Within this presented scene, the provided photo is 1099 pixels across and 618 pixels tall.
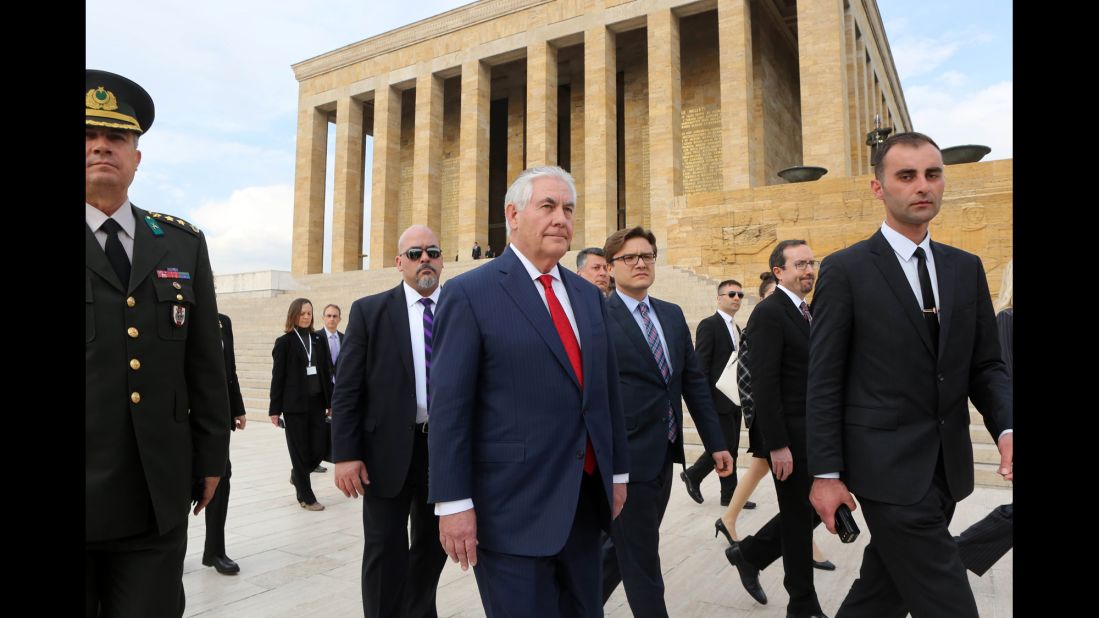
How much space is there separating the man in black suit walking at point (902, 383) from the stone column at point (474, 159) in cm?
2333

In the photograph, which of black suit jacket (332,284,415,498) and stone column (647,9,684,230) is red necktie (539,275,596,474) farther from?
stone column (647,9,684,230)

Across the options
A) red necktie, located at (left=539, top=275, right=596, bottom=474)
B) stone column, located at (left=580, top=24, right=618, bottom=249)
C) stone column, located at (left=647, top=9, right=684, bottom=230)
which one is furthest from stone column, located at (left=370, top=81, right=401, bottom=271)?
red necktie, located at (left=539, top=275, right=596, bottom=474)

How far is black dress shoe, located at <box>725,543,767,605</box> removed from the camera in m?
3.56

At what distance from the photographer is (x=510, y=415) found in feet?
6.72

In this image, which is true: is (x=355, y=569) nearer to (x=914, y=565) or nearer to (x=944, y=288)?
(x=914, y=565)

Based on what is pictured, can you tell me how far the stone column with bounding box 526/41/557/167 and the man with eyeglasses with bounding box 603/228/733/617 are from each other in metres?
21.0

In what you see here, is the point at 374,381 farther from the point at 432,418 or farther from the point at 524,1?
the point at 524,1

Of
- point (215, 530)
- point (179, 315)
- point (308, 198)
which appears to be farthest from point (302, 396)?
point (308, 198)

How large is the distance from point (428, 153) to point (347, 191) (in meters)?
4.79

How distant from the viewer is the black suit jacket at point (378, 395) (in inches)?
124

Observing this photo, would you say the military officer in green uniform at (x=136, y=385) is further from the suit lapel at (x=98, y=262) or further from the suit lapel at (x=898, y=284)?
the suit lapel at (x=898, y=284)

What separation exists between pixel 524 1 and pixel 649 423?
24781 millimetres

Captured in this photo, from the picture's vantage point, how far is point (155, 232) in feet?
6.97

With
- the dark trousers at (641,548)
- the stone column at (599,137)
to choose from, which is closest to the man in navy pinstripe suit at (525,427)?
the dark trousers at (641,548)
